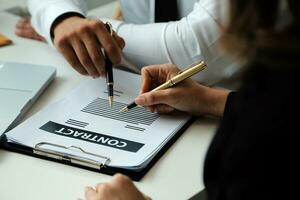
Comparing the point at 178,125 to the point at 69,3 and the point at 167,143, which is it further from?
the point at 69,3

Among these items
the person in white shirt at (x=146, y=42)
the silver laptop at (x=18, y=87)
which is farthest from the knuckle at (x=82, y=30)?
the silver laptop at (x=18, y=87)

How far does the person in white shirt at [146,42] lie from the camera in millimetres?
1069

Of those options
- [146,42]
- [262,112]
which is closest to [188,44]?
[146,42]

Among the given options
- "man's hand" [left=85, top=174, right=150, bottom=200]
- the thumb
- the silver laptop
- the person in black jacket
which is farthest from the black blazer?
the silver laptop

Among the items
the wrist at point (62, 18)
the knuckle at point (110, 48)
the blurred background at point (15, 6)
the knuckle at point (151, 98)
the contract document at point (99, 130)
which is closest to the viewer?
the contract document at point (99, 130)

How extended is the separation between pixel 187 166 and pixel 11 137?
0.30 metres

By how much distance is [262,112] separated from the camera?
1.77 feet

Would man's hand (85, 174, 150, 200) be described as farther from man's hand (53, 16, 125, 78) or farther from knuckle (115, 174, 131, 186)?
man's hand (53, 16, 125, 78)

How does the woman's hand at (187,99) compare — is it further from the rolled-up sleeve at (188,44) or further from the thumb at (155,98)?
the rolled-up sleeve at (188,44)

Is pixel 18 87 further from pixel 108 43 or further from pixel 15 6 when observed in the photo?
pixel 15 6

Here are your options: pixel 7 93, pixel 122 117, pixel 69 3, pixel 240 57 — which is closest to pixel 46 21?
pixel 69 3

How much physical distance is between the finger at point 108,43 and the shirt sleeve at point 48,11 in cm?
13

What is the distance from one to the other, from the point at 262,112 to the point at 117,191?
279mm

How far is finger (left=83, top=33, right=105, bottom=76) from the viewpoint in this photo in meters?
1.06
